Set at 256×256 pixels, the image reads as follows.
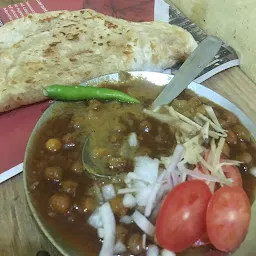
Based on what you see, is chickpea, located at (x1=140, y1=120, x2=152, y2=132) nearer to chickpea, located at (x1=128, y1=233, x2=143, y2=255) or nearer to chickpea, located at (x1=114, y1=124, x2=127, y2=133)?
chickpea, located at (x1=114, y1=124, x2=127, y2=133)

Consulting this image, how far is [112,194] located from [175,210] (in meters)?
0.24

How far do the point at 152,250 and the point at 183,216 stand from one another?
6.1 inches

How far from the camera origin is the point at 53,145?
1423 mm

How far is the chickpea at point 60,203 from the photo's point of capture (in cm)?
125

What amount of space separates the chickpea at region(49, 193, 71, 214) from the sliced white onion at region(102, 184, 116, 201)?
112 millimetres

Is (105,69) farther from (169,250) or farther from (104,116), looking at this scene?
(169,250)

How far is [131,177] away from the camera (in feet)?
4.33

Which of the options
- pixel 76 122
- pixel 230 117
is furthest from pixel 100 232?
pixel 230 117

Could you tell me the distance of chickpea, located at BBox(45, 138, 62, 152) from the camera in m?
1.42

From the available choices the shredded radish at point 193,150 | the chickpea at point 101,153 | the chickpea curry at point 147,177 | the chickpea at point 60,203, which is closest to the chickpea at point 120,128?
the chickpea curry at point 147,177

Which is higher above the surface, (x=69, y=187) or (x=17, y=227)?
(x=69, y=187)

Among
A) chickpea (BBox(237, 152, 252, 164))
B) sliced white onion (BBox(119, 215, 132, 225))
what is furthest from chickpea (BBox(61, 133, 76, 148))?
chickpea (BBox(237, 152, 252, 164))

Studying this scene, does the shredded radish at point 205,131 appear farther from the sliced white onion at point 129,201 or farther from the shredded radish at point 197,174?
the sliced white onion at point 129,201

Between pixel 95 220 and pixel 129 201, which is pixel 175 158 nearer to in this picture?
pixel 129 201
